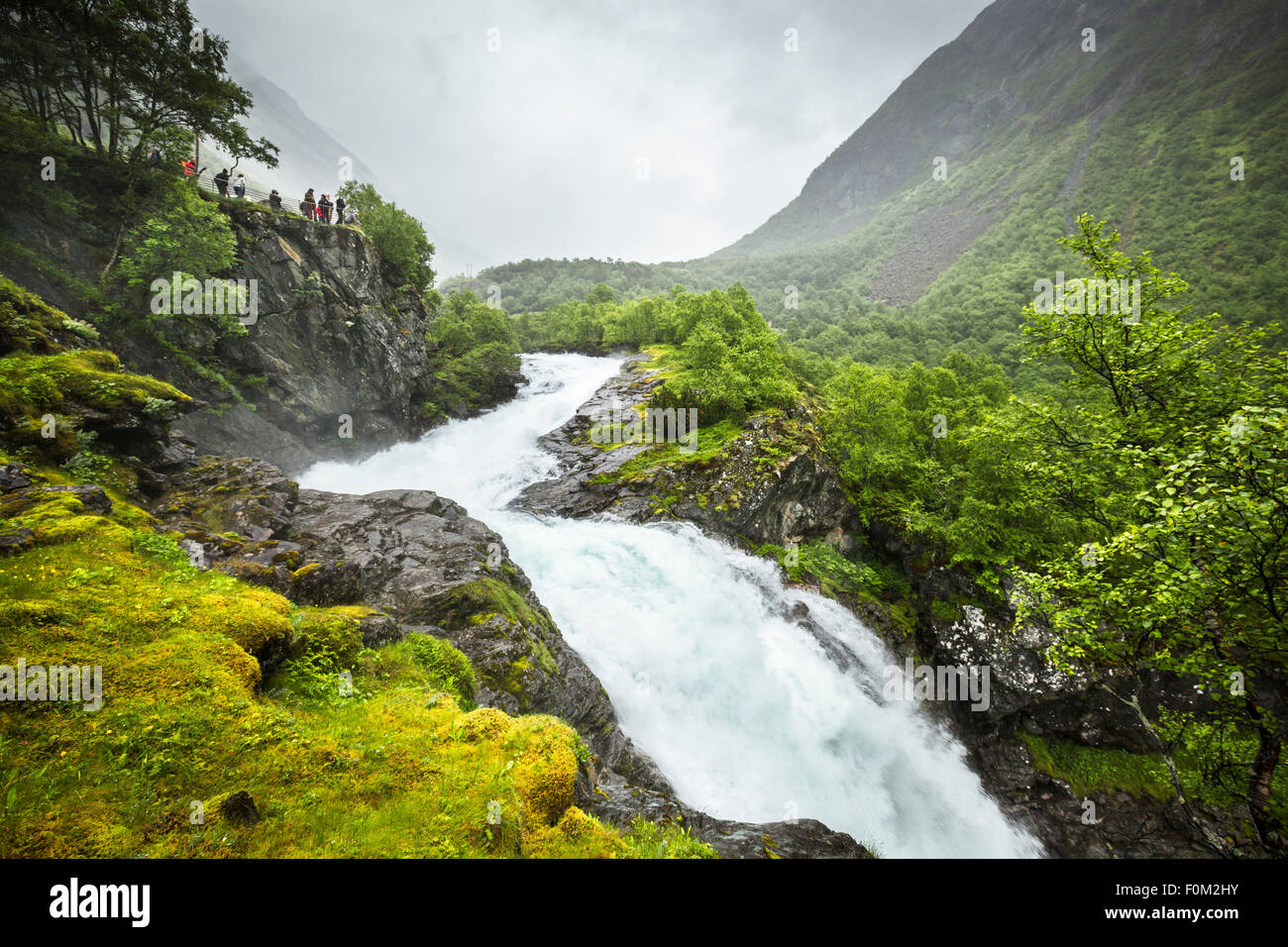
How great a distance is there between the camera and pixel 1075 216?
3225 centimetres

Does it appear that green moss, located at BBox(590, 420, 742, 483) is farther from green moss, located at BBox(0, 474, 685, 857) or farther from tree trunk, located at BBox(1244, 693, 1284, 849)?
tree trunk, located at BBox(1244, 693, 1284, 849)

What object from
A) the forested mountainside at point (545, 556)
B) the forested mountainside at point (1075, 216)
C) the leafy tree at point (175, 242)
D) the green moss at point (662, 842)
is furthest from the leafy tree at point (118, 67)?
the forested mountainside at point (1075, 216)

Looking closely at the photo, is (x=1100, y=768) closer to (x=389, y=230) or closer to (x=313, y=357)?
(x=313, y=357)

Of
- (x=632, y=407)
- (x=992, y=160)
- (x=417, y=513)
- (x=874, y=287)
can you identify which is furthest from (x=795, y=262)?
(x=417, y=513)

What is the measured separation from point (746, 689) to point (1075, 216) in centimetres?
4243

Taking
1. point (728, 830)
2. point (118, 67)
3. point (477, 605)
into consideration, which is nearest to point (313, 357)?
point (118, 67)

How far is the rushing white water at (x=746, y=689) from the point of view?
11.7 metres

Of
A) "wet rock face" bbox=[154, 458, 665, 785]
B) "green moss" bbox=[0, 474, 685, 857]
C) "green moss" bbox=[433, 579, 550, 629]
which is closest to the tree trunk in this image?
"green moss" bbox=[0, 474, 685, 857]

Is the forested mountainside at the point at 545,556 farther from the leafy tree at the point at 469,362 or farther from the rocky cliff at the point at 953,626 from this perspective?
the leafy tree at the point at 469,362

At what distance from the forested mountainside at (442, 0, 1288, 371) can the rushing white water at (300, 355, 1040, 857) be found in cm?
6710

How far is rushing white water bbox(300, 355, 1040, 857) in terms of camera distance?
38.4 ft

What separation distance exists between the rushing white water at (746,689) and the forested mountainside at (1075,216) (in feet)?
220
